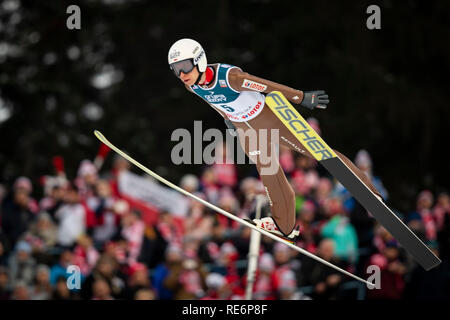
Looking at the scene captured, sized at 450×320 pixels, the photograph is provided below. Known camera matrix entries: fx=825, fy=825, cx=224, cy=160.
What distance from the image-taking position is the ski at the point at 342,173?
237 inches

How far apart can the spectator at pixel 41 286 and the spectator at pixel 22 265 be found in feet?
0.58

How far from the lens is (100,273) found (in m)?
9.27

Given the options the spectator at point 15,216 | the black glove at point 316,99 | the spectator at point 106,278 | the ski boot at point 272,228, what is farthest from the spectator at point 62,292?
the black glove at point 316,99

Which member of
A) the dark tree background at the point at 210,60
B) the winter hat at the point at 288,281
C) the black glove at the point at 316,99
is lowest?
the winter hat at the point at 288,281

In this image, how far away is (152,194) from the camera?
11930 millimetres

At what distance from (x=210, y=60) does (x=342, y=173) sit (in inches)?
235

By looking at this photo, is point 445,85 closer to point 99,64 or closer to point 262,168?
point 99,64

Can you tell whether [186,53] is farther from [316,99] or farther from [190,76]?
[316,99]

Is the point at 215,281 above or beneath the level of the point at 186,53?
beneath

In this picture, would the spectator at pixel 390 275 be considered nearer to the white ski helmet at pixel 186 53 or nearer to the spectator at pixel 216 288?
the spectator at pixel 216 288

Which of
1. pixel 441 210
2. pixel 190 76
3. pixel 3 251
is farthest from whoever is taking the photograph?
pixel 3 251

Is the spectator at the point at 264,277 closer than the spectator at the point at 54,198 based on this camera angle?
Yes

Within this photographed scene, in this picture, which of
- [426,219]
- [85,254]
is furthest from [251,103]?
[426,219]

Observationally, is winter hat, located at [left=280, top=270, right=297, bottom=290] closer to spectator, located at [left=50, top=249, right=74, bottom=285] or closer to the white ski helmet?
spectator, located at [left=50, top=249, right=74, bottom=285]
